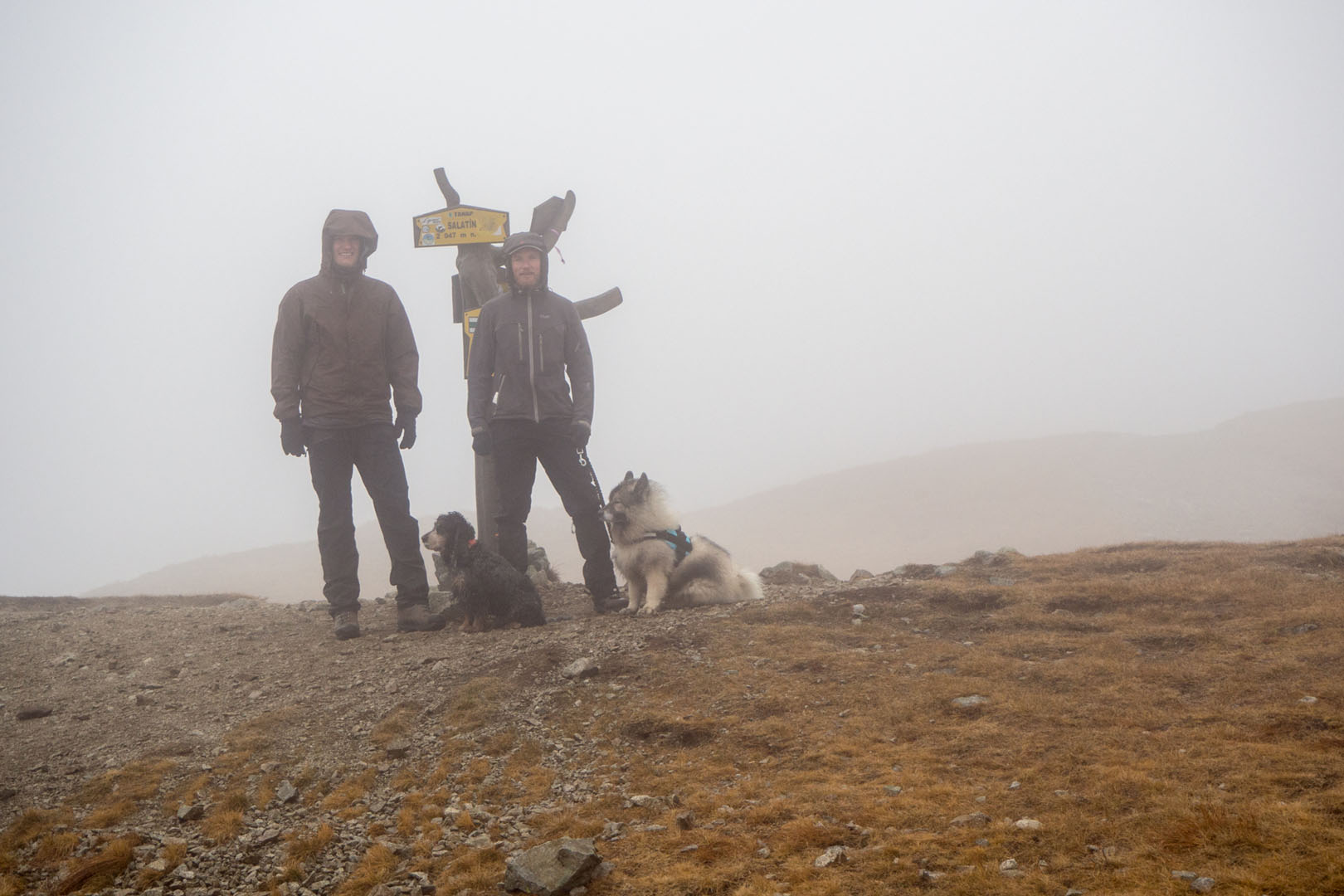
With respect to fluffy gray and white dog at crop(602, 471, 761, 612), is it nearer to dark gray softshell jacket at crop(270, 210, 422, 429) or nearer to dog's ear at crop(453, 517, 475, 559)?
dog's ear at crop(453, 517, 475, 559)

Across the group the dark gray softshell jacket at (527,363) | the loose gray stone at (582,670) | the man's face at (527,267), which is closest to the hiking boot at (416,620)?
the dark gray softshell jacket at (527,363)

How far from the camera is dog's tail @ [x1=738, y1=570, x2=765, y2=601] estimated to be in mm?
7805

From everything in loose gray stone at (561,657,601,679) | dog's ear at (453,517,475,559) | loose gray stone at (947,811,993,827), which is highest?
dog's ear at (453,517,475,559)

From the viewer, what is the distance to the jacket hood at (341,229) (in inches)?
283

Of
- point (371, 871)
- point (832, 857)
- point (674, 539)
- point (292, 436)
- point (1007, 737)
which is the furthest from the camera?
point (674, 539)

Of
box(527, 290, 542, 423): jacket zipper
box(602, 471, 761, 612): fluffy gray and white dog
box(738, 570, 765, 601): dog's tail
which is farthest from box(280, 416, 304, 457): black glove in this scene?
box(738, 570, 765, 601): dog's tail

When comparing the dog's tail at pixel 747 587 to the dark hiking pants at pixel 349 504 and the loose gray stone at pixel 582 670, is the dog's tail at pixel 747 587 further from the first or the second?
the dark hiking pants at pixel 349 504

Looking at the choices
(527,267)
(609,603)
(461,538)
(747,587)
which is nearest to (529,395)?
(527,267)

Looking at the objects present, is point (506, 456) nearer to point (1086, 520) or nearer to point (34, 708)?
point (34, 708)

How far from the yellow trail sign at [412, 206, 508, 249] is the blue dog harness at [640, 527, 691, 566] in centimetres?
398

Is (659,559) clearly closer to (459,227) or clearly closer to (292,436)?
(292,436)

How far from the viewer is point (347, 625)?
7098 millimetres

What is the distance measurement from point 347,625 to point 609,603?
2.34m

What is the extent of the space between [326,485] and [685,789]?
4.72 meters
